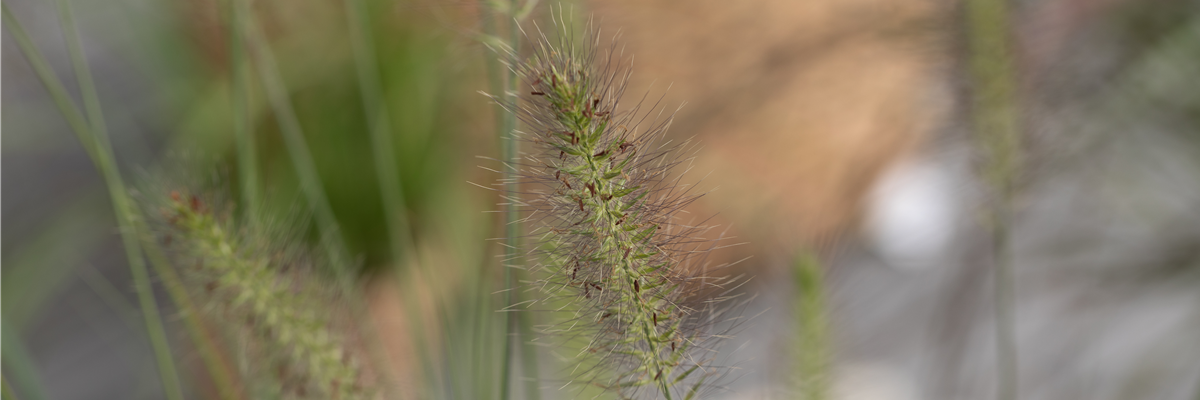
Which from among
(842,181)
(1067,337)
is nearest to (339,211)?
(842,181)

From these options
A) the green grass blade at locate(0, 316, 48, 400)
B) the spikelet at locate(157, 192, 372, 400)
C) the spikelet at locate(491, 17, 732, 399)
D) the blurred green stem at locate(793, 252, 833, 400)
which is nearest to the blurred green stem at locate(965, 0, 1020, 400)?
the blurred green stem at locate(793, 252, 833, 400)

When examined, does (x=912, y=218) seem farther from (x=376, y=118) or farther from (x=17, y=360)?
(x=17, y=360)

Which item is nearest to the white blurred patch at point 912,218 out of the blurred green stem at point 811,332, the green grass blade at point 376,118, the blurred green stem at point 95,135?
the blurred green stem at point 811,332

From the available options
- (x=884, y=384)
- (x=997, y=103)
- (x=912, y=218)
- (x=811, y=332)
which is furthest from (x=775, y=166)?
(x=811, y=332)

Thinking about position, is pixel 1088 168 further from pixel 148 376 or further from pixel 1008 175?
pixel 148 376

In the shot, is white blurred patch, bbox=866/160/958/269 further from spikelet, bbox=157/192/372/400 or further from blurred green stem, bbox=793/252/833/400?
spikelet, bbox=157/192/372/400

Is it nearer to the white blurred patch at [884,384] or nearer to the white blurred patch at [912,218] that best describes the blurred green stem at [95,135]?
the white blurred patch at [884,384]
